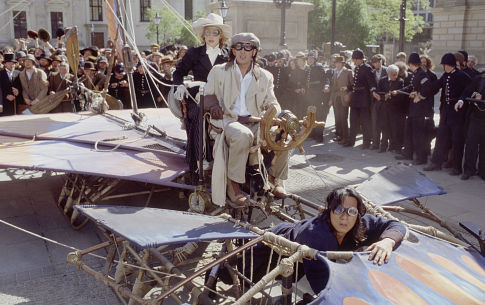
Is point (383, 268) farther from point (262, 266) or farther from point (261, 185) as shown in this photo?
point (261, 185)

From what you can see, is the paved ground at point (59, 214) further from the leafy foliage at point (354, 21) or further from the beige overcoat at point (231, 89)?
the leafy foliage at point (354, 21)

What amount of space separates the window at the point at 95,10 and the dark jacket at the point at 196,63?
44.3 meters

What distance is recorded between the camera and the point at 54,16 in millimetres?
45750

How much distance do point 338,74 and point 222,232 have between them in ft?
28.6

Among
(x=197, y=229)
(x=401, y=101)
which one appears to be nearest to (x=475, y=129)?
(x=401, y=101)

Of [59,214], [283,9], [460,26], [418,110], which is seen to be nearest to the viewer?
[59,214]

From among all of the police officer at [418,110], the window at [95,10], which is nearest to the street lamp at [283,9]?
the police officer at [418,110]

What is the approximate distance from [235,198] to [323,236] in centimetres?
183

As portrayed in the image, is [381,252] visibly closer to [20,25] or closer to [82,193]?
[82,193]

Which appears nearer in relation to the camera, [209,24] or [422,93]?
[209,24]

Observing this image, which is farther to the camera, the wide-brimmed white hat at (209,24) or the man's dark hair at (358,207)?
the wide-brimmed white hat at (209,24)

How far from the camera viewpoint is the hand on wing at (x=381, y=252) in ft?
9.85

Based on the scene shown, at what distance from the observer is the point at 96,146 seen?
629 cm

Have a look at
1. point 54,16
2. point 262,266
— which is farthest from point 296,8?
point 54,16
